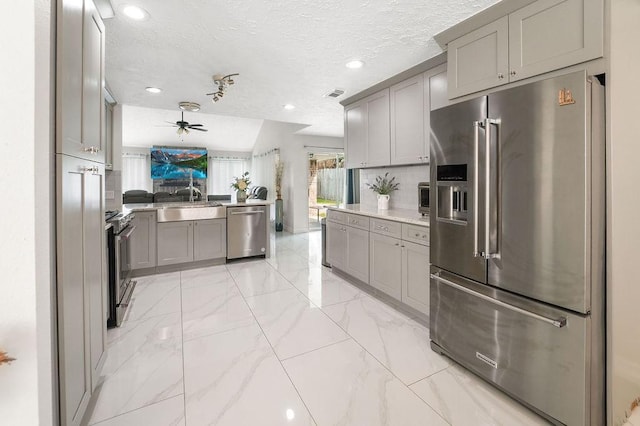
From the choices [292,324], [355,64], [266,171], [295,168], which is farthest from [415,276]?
[266,171]

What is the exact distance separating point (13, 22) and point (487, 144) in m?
1.94

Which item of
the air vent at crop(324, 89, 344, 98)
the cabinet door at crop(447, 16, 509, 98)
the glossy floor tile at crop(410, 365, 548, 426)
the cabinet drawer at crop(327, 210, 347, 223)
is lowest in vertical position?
the glossy floor tile at crop(410, 365, 548, 426)

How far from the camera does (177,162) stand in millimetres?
9578

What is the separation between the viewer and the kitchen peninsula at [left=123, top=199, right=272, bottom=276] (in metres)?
3.87

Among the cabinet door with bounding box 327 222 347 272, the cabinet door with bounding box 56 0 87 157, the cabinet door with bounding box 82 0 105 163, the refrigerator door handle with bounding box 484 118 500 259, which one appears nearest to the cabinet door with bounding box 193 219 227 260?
the cabinet door with bounding box 327 222 347 272

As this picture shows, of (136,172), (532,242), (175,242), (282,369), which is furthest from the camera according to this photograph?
(136,172)

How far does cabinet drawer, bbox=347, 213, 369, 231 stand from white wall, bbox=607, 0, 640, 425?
81.0 inches

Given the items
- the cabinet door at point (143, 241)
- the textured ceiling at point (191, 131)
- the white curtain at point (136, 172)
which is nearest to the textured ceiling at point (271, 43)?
the cabinet door at point (143, 241)

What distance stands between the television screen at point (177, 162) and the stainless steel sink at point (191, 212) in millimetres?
6059

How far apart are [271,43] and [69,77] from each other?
1668 millimetres

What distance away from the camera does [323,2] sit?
6.19 feet

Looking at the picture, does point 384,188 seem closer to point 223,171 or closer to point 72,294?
point 72,294

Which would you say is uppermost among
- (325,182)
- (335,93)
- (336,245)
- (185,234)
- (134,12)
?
(335,93)

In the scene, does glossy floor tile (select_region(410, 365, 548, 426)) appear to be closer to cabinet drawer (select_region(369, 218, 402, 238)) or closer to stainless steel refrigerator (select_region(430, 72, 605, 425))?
stainless steel refrigerator (select_region(430, 72, 605, 425))
